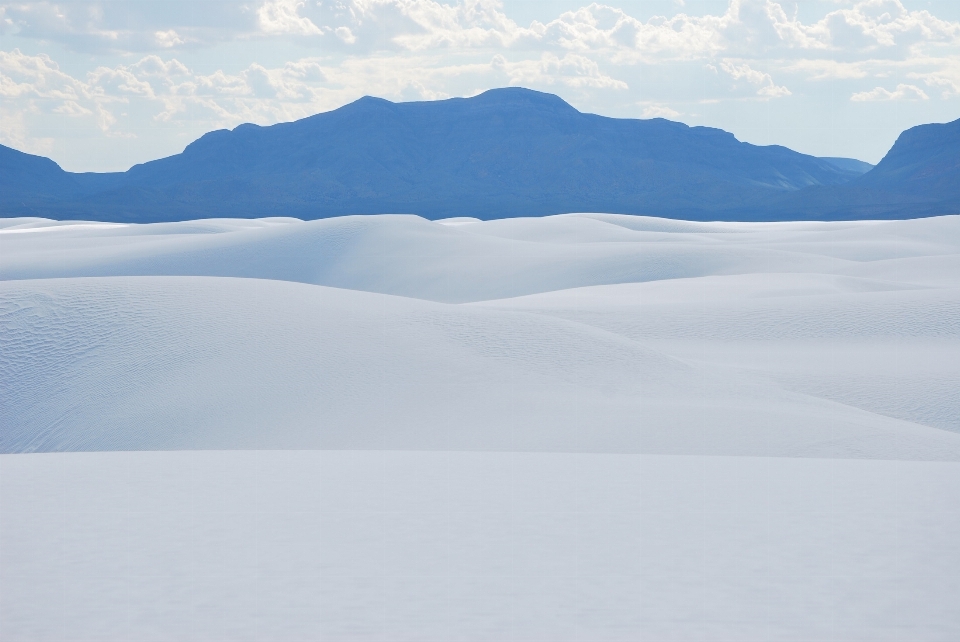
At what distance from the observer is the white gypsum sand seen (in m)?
4.59

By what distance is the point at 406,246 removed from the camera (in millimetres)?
39031

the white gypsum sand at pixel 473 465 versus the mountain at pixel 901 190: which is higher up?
the mountain at pixel 901 190

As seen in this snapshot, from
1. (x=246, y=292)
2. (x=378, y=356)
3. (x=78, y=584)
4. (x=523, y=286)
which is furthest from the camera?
(x=523, y=286)

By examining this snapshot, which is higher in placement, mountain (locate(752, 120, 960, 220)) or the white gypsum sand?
mountain (locate(752, 120, 960, 220))

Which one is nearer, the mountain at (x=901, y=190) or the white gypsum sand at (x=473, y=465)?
the white gypsum sand at (x=473, y=465)

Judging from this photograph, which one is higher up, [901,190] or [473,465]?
[901,190]

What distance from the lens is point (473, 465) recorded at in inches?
313

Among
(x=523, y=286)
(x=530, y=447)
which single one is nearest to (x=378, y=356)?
(x=530, y=447)

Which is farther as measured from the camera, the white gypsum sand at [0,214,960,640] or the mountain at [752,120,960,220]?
the mountain at [752,120,960,220]

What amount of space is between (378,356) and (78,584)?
25.6 ft

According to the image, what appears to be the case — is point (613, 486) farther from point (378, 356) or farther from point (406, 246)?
point (406, 246)

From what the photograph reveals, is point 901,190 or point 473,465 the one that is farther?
point 901,190

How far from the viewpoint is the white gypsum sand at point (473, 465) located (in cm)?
459

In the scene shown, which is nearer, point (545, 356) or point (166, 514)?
point (166, 514)
